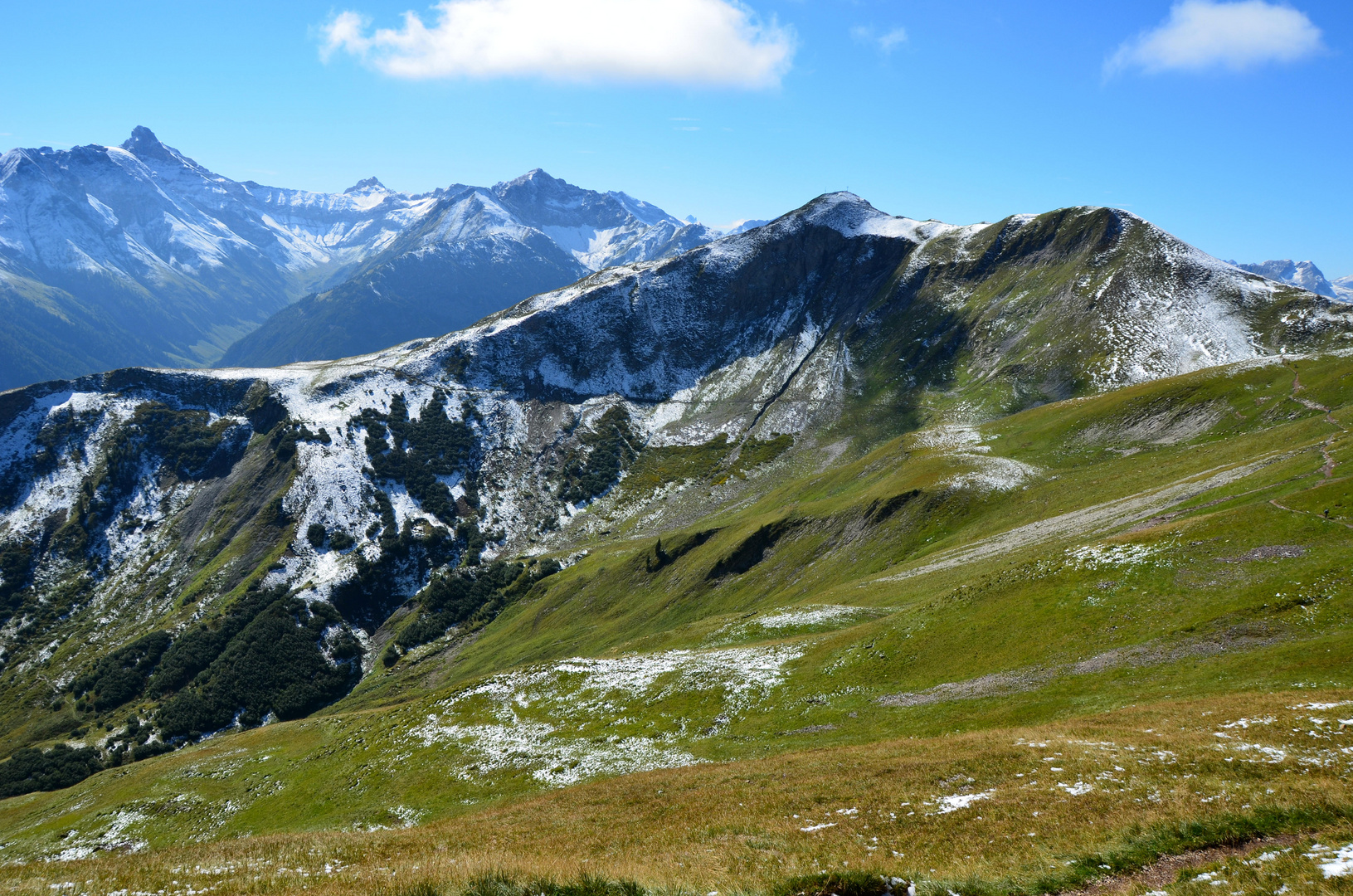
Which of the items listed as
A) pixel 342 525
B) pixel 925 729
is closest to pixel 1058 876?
pixel 925 729

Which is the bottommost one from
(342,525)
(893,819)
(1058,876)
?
(893,819)

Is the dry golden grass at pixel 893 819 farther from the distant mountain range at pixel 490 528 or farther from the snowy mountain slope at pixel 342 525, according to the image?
the snowy mountain slope at pixel 342 525

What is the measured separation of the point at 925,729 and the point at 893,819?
18587 mm

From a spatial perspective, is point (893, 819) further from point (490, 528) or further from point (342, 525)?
point (342, 525)

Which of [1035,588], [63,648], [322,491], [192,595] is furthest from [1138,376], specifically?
[63,648]

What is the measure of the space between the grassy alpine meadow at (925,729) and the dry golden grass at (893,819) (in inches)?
6.9

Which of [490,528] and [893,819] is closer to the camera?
[893,819]

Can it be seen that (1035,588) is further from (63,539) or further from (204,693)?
(63,539)

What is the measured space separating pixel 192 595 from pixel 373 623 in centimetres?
4657

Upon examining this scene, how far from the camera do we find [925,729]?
38406 millimetres

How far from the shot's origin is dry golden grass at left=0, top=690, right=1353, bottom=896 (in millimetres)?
17391

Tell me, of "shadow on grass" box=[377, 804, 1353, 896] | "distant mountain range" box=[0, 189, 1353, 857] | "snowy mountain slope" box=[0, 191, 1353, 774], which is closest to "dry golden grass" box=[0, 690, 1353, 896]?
"shadow on grass" box=[377, 804, 1353, 896]

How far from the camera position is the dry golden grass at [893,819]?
Answer: 17.4m

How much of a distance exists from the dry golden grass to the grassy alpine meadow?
18cm
